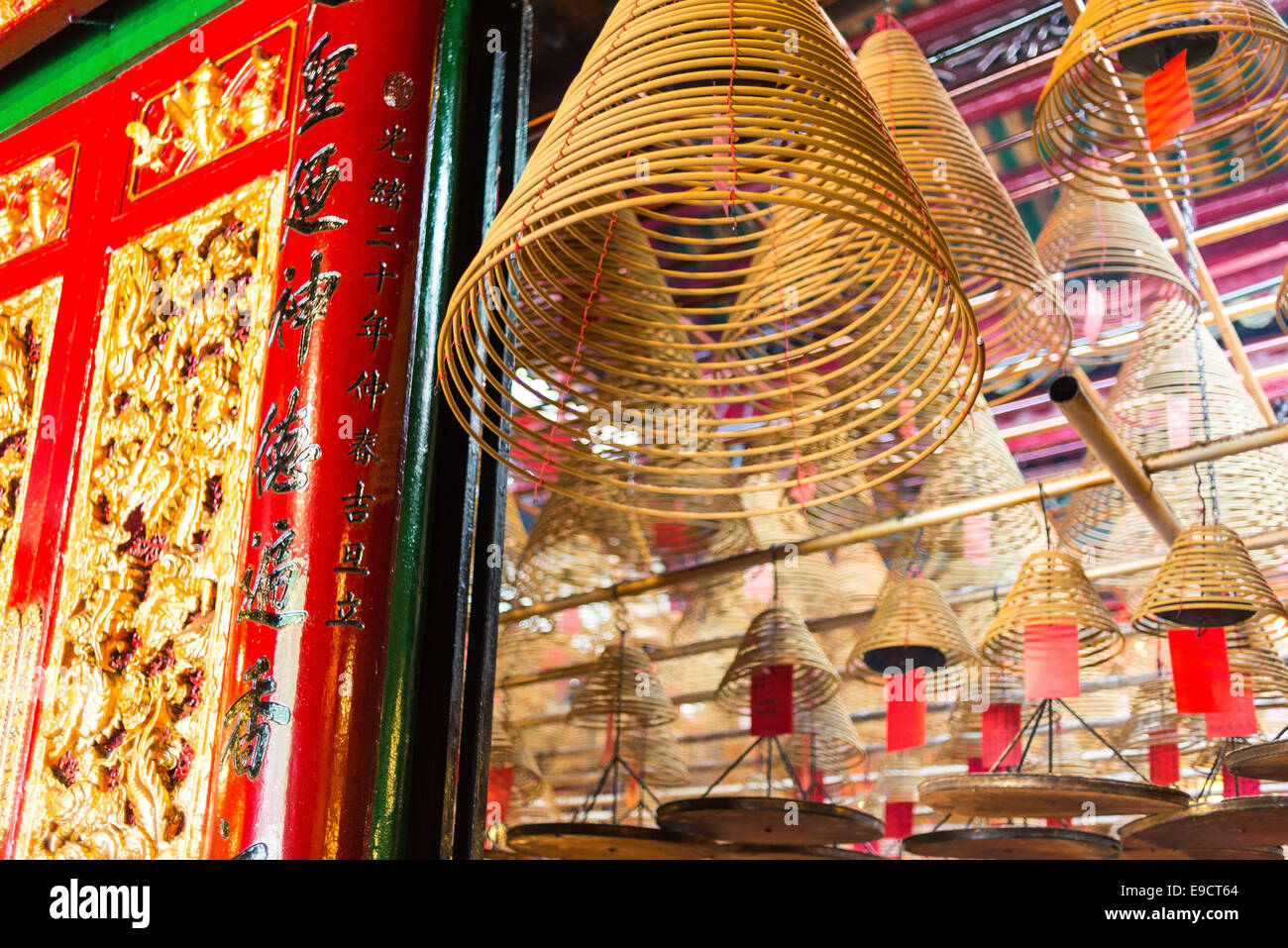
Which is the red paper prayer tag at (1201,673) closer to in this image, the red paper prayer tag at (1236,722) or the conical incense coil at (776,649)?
the red paper prayer tag at (1236,722)

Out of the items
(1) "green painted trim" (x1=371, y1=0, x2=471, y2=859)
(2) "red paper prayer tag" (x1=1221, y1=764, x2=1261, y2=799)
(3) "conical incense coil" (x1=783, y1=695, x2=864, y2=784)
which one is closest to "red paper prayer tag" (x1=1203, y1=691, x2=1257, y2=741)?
(2) "red paper prayer tag" (x1=1221, y1=764, x2=1261, y2=799)

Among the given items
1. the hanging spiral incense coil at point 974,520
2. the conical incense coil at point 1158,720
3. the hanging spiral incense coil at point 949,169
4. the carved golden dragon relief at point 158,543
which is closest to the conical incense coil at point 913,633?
the hanging spiral incense coil at point 974,520

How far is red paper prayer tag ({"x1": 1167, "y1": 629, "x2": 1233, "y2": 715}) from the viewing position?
11.4 feet

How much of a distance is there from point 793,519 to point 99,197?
382 centimetres

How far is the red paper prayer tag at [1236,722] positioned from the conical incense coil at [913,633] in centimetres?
→ 102

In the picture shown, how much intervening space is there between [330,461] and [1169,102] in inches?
60.2

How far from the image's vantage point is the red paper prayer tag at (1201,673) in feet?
11.4

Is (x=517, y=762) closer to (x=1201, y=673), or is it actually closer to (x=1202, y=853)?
(x=1202, y=853)

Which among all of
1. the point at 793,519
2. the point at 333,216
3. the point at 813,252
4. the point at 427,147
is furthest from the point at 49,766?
the point at 793,519

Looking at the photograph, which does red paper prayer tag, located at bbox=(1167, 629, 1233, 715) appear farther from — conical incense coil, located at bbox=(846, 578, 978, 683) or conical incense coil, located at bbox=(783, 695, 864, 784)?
conical incense coil, located at bbox=(783, 695, 864, 784)

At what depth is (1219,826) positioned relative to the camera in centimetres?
408
